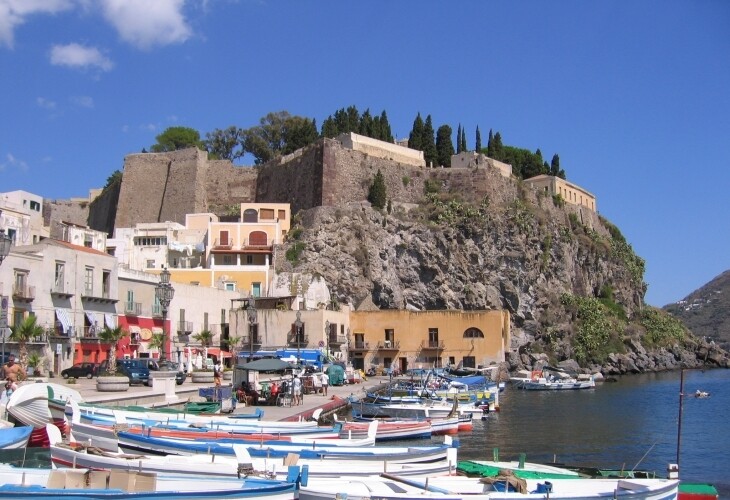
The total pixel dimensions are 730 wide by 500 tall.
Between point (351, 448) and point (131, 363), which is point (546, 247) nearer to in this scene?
point (131, 363)

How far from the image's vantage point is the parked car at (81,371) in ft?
115

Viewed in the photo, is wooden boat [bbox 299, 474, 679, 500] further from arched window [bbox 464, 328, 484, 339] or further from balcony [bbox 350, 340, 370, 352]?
arched window [bbox 464, 328, 484, 339]

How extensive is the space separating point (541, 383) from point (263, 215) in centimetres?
2811

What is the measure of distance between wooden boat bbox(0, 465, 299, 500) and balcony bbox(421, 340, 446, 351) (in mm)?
45834

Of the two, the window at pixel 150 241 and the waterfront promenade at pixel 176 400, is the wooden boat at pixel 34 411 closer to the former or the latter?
the waterfront promenade at pixel 176 400

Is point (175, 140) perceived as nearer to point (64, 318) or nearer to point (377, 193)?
point (377, 193)

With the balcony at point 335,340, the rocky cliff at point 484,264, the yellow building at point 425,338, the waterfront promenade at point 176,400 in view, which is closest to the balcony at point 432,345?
the yellow building at point 425,338

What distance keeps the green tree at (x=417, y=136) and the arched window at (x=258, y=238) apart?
2452 centimetres

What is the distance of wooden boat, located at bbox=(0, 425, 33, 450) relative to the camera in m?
16.6

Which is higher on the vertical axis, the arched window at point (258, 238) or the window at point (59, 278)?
the arched window at point (258, 238)

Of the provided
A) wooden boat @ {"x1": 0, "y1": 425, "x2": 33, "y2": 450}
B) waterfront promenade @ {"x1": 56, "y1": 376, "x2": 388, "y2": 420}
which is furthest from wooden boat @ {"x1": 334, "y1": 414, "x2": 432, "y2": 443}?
wooden boat @ {"x1": 0, "y1": 425, "x2": 33, "y2": 450}

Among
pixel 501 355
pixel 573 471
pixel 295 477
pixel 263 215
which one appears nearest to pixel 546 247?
pixel 501 355

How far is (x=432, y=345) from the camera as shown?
58094 mm

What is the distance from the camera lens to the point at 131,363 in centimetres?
3494
